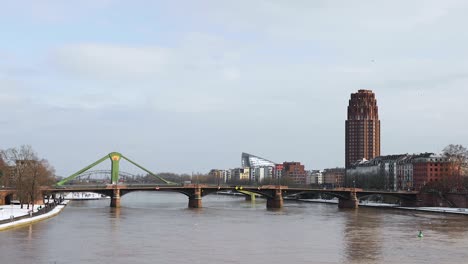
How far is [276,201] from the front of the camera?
120 metres

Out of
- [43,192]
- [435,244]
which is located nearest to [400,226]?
[435,244]

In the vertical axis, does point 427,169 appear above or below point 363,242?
above

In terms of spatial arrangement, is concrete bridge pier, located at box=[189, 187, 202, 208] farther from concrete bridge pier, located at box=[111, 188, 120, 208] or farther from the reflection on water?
the reflection on water

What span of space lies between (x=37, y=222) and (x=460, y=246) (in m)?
42.7

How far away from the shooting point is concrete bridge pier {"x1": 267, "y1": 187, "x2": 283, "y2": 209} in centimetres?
11889

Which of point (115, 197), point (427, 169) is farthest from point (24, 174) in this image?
point (427, 169)

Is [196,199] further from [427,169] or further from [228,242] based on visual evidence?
[427,169]

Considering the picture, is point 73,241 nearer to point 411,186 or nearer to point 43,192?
point 43,192

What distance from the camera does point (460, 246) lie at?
52.1 m

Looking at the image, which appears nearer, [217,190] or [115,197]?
[115,197]

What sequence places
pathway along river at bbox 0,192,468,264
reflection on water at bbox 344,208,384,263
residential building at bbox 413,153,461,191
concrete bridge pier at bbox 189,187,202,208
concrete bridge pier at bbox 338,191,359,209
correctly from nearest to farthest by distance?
1. pathway along river at bbox 0,192,468,264
2. reflection on water at bbox 344,208,384,263
3. concrete bridge pier at bbox 189,187,202,208
4. concrete bridge pier at bbox 338,191,359,209
5. residential building at bbox 413,153,461,191

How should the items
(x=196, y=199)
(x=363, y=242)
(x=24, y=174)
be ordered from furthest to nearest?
(x=196, y=199), (x=24, y=174), (x=363, y=242)

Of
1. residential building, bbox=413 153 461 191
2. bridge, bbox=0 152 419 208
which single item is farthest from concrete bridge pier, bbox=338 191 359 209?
residential building, bbox=413 153 461 191

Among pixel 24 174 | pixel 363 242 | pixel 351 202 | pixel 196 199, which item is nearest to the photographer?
pixel 363 242
